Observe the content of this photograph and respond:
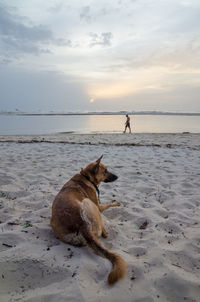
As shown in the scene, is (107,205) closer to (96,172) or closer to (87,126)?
(96,172)

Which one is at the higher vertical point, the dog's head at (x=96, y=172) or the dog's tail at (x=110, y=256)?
the dog's head at (x=96, y=172)

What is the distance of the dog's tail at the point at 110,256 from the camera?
235 cm

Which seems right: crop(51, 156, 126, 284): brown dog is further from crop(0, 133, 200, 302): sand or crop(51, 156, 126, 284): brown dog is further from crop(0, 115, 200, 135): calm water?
crop(0, 115, 200, 135): calm water

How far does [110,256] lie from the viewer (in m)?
2.59

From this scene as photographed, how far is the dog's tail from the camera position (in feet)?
7.72

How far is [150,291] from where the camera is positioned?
87.7 inches

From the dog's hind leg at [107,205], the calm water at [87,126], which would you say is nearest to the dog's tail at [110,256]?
the dog's hind leg at [107,205]

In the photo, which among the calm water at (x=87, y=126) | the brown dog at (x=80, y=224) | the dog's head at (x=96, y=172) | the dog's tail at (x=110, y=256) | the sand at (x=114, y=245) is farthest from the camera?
the calm water at (x=87, y=126)

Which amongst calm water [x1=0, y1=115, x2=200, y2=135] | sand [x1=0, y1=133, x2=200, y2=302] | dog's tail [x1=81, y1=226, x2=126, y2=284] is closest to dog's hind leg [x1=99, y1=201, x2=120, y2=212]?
sand [x1=0, y1=133, x2=200, y2=302]

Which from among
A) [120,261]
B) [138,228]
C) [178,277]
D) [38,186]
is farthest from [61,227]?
[38,186]

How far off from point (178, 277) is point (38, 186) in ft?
13.0

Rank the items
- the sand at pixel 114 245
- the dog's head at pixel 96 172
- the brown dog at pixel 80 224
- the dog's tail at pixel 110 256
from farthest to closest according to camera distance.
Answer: the dog's head at pixel 96 172
the brown dog at pixel 80 224
the dog's tail at pixel 110 256
the sand at pixel 114 245

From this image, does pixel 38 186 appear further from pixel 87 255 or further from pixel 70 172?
pixel 87 255

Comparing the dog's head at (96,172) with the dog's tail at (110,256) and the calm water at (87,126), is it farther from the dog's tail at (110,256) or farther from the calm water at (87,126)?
the calm water at (87,126)
